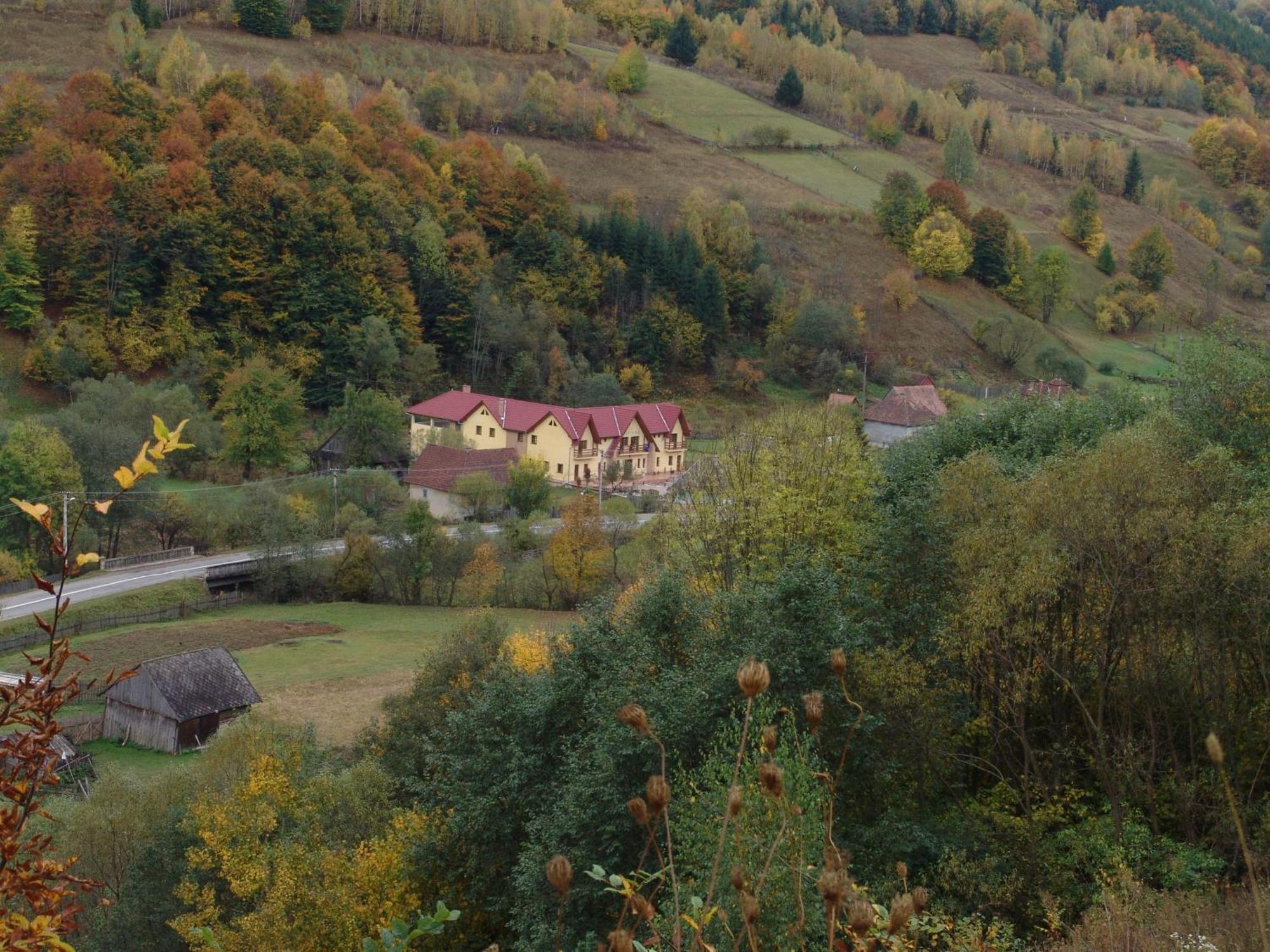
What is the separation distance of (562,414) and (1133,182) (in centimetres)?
9291

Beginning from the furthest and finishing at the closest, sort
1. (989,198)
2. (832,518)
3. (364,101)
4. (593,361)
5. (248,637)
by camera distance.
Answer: (989,198) < (364,101) < (593,361) < (248,637) < (832,518)

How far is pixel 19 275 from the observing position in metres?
58.0

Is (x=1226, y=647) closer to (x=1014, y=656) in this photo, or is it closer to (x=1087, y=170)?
(x=1014, y=656)

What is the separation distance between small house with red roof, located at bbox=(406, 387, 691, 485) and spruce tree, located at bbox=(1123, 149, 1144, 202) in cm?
8459

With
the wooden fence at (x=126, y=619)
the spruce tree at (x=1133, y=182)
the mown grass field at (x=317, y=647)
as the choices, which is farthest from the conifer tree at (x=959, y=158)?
the wooden fence at (x=126, y=619)

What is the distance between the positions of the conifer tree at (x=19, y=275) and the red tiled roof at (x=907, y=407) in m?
43.9

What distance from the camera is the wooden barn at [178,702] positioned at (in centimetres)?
2962

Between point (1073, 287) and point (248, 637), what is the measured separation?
7858cm

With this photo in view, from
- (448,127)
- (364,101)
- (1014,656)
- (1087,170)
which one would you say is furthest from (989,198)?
(1014,656)

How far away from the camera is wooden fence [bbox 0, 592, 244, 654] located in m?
34.6

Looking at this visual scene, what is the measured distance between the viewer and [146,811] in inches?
803

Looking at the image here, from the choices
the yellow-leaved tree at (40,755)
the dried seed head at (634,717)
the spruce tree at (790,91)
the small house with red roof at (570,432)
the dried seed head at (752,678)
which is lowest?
the small house with red roof at (570,432)

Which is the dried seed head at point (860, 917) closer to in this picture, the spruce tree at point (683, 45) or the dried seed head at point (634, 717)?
the dried seed head at point (634, 717)

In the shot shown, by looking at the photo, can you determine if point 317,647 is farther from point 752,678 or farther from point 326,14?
point 326,14
